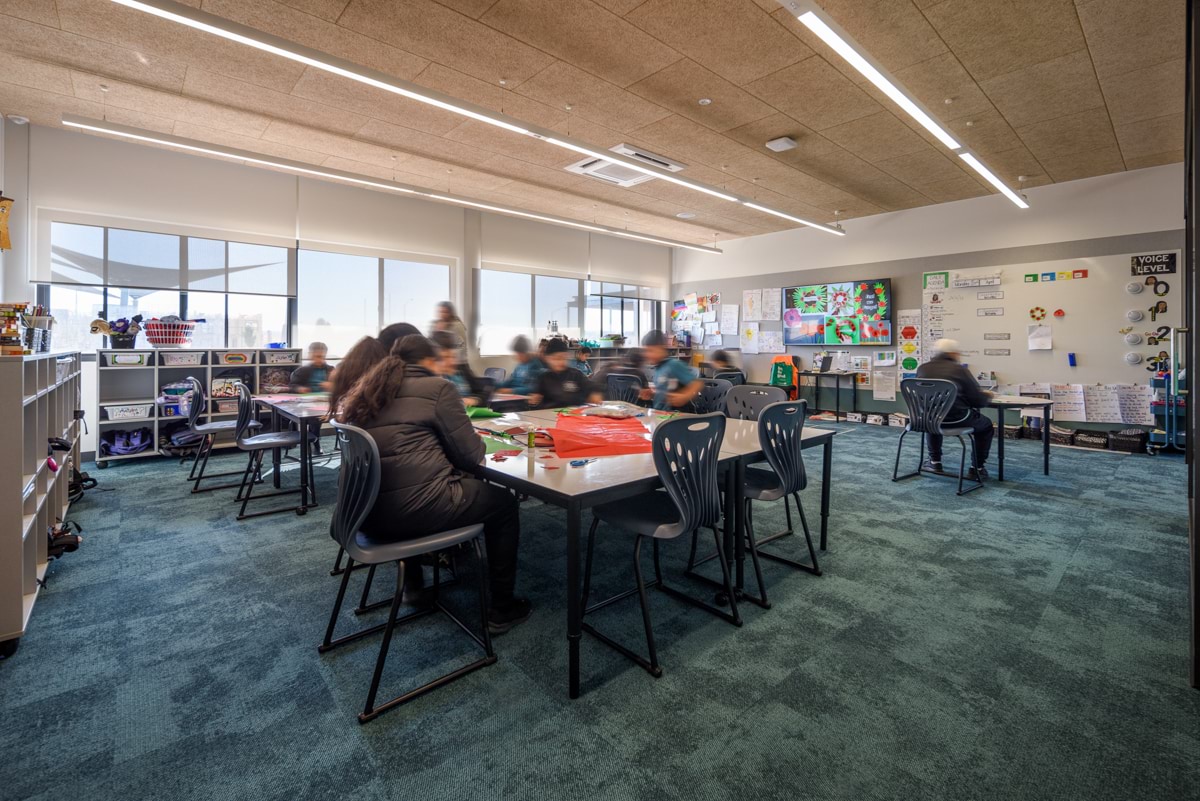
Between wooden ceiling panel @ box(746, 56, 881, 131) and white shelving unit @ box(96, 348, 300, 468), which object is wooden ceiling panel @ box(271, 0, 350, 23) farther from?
white shelving unit @ box(96, 348, 300, 468)

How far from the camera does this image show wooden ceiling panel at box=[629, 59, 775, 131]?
160 inches

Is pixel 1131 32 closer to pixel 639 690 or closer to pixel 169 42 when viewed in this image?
pixel 639 690

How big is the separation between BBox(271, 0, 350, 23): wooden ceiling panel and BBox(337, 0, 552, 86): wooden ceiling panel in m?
0.04

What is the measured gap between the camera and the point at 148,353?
5.45 metres

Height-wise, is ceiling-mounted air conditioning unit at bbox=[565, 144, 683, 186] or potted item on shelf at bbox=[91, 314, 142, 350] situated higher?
ceiling-mounted air conditioning unit at bbox=[565, 144, 683, 186]

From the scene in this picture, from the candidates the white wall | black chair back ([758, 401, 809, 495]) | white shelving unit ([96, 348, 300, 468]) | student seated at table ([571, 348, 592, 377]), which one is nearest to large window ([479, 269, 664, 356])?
student seated at table ([571, 348, 592, 377])

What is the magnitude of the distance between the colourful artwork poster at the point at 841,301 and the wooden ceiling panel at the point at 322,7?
7.62m

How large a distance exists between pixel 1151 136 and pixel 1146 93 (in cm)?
124

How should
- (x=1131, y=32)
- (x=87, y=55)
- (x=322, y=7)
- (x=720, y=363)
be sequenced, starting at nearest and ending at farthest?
(x=322, y=7) < (x=1131, y=32) < (x=87, y=55) < (x=720, y=363)

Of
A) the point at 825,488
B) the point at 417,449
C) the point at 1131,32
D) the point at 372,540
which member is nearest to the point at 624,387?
the point at 825,488

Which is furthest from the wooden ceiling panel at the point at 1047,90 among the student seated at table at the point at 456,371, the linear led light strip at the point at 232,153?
the linear led light strip at the point at 232,153

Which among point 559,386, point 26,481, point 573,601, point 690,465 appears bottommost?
point 573,601

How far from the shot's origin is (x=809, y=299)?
9008 mm

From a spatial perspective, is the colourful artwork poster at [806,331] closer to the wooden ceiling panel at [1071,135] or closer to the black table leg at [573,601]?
the wooden ceiling panel at [1071,135]
